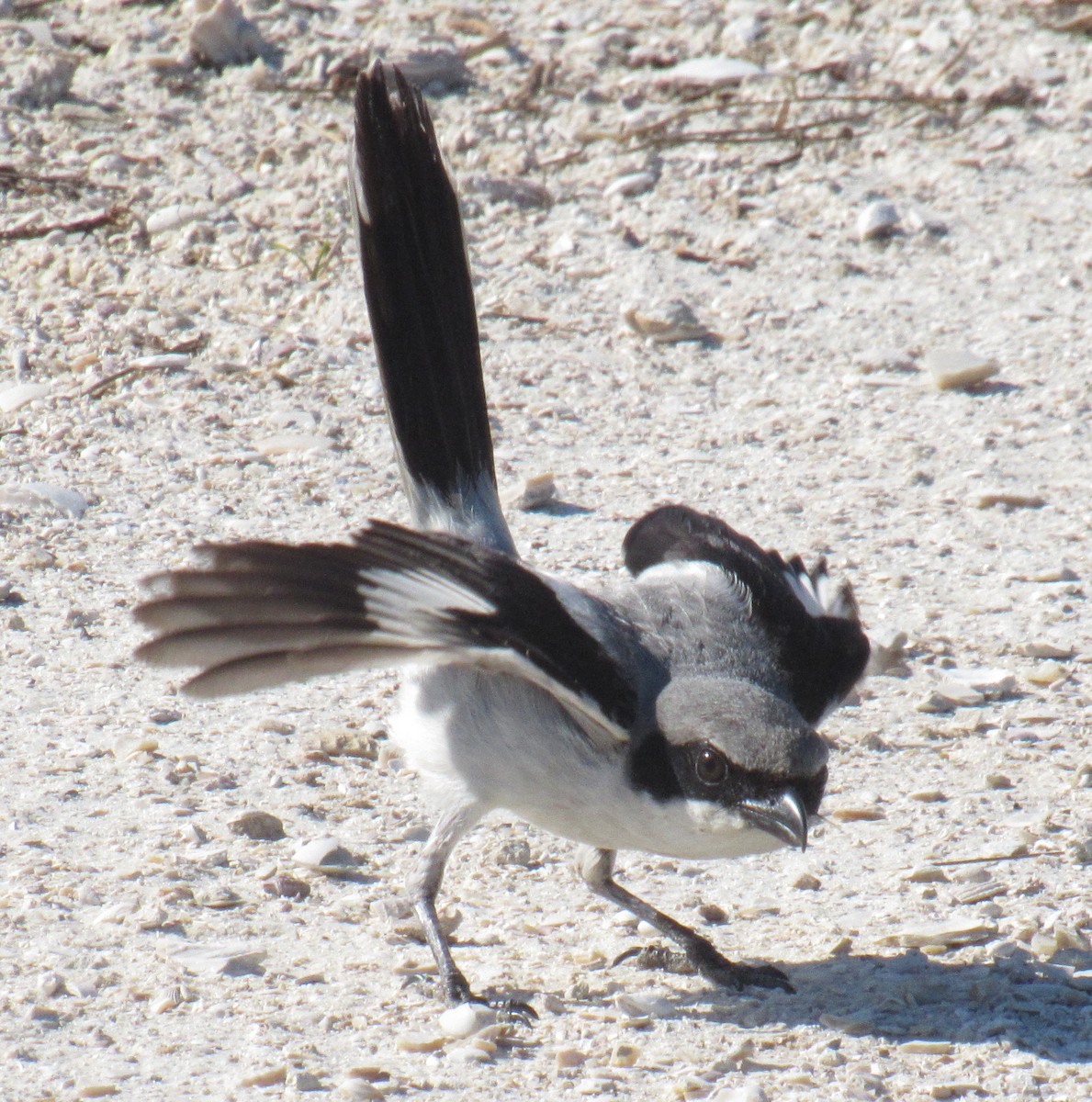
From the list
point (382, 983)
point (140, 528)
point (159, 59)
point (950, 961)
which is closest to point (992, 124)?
point (159, 59)

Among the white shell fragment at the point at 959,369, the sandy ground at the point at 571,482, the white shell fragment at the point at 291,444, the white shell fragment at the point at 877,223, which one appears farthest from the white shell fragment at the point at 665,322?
the white shell fragment at the point at 291,444

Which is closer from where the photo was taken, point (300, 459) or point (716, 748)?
point (716, 748)

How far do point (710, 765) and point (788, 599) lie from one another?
0.74 meters

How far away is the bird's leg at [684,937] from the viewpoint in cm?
373

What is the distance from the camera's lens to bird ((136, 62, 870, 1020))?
313 cm

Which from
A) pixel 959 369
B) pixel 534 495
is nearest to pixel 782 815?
pixel 534 495

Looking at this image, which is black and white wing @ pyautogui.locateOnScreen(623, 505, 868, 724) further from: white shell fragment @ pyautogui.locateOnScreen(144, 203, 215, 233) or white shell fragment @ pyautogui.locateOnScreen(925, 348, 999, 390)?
white shell fragment @ pyautogui.locateOnScreen(144, 203, 215, 233)

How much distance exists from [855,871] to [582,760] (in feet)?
3.20

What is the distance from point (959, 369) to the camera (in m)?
6.59

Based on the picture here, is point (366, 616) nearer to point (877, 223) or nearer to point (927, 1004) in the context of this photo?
point (927, 1004)

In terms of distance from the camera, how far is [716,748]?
3.37m

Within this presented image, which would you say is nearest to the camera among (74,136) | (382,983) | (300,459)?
(382,983)

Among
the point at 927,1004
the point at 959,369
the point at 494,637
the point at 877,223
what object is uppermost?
the point at 877,223

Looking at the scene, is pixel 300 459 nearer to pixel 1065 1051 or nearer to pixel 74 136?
pixel 74 136
